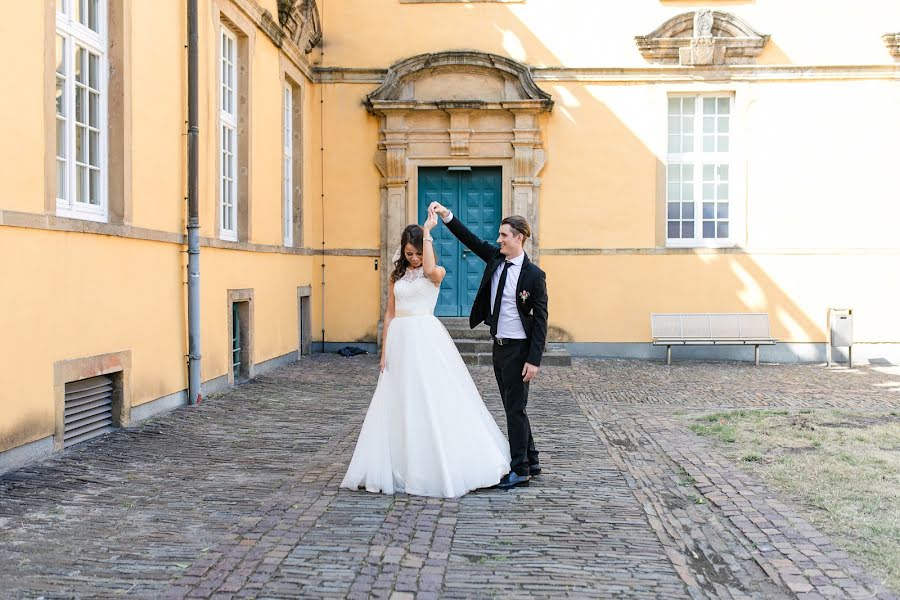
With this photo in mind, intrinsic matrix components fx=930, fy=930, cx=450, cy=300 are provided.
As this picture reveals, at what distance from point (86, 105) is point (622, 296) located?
9.94m

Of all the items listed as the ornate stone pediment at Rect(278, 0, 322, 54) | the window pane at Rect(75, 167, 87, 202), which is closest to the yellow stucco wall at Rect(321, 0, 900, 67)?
the ornate stone pediment at Rect(278, 0, 322, 54)

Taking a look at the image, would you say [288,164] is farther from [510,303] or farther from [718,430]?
[510,303]

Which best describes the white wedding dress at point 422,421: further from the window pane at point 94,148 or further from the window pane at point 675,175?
the window pane at point 675,175

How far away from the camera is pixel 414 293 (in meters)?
6.46

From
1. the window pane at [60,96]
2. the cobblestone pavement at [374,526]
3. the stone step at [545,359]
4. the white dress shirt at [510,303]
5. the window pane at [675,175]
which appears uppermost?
the window pane at [675,175]

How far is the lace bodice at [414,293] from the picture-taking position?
21.2 ft

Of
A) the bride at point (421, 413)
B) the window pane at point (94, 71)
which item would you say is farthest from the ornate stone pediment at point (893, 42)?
the window pane at point (94, 71)

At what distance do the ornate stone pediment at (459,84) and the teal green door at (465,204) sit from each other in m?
1.18

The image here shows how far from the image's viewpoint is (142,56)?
29.2ft

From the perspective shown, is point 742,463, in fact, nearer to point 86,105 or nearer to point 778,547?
point 778,547

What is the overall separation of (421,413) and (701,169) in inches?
431

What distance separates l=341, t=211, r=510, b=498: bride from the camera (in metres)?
6.24

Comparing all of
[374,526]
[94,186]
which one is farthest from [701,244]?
[374,526]

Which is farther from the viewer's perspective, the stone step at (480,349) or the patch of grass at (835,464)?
the stone step at (480,349)
